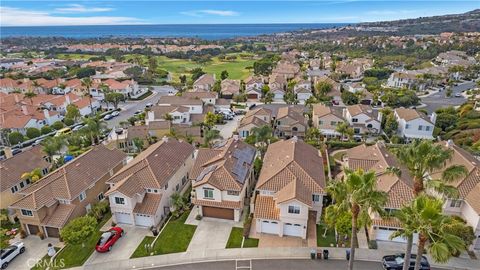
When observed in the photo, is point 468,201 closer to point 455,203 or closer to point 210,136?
point 455,203

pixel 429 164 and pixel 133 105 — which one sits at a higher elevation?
pixel 429 164

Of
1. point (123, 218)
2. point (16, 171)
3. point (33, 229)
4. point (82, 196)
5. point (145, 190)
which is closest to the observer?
point (33, 229)

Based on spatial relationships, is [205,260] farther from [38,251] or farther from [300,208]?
[38,251]

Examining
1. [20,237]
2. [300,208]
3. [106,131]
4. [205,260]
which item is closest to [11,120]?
[106,131]

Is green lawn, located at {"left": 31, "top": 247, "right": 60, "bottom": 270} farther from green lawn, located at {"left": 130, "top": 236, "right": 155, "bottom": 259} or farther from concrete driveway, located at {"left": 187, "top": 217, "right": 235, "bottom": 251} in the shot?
concrete driveway, located at {"left": 187, "top": 217, "right": 235, "bottom": 251}

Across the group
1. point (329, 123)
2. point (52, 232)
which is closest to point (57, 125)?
point (52, 232)

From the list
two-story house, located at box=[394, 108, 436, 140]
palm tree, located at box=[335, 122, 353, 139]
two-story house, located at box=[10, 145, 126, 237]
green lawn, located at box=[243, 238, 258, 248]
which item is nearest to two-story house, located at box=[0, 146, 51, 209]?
two-story house, located at box=[10, 145, 126, 237]

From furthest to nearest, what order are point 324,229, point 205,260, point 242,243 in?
1. point 324,229
2. point 242,243
3. point 205,260
